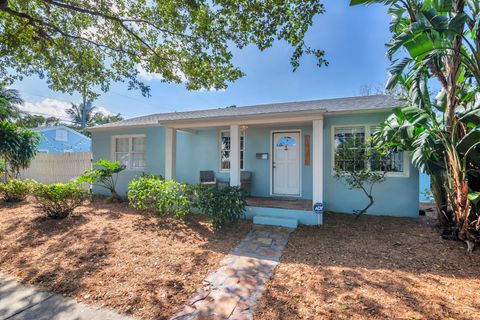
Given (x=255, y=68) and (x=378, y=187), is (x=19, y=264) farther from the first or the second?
(x=255, y=68)

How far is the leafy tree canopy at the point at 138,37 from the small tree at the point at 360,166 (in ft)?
9.30

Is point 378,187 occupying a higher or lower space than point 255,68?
lower

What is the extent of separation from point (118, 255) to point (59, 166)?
9781 millimetres

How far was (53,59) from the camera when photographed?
7324mm

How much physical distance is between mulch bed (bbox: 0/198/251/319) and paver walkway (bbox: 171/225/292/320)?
7.1 inches

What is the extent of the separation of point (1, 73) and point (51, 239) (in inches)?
264

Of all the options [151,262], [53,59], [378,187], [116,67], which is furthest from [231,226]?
[53,59]

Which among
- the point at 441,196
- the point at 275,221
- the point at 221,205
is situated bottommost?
the point at 275,221

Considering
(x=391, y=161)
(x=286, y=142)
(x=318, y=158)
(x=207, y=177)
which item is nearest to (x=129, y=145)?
(x=207, y=177)

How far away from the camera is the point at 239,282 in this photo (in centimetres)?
336

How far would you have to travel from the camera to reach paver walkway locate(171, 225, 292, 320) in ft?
8.86

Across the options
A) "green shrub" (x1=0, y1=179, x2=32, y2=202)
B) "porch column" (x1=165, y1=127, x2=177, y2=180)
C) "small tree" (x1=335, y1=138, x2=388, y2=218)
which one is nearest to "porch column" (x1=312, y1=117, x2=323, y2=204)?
"small tree" (x1=335, y1=138, x2=388, y2=218)

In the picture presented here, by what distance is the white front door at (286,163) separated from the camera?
788cm

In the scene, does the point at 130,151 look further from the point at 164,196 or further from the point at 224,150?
the point at 164,196
